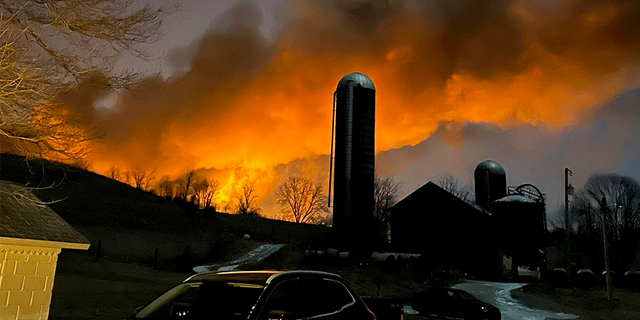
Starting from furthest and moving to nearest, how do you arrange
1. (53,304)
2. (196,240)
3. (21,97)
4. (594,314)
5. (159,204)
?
(159,204) → (196,240) → (594,314) → (53,304) → (21,97)

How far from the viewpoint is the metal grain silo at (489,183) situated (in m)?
55.6

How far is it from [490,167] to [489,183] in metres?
1.98

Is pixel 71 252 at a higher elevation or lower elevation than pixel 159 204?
lower

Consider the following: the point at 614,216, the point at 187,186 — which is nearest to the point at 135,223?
the point at 187,186

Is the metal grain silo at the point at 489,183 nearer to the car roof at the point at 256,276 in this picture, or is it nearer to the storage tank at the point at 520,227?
the storage tank at the point at 520,227

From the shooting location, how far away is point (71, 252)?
113 ft

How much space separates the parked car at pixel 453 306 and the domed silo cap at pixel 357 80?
23074 millimetres

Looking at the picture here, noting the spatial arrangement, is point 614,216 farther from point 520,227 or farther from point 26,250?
point 26,250

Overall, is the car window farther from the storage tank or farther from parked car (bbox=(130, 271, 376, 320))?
the storage tank

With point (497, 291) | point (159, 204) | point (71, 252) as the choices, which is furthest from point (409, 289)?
point (159, 204)

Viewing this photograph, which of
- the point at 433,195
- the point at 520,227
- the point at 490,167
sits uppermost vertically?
the point at 490,167

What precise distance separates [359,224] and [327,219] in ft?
179

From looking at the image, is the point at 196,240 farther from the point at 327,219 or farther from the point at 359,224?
the point at 327,219

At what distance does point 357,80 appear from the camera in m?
41.1
